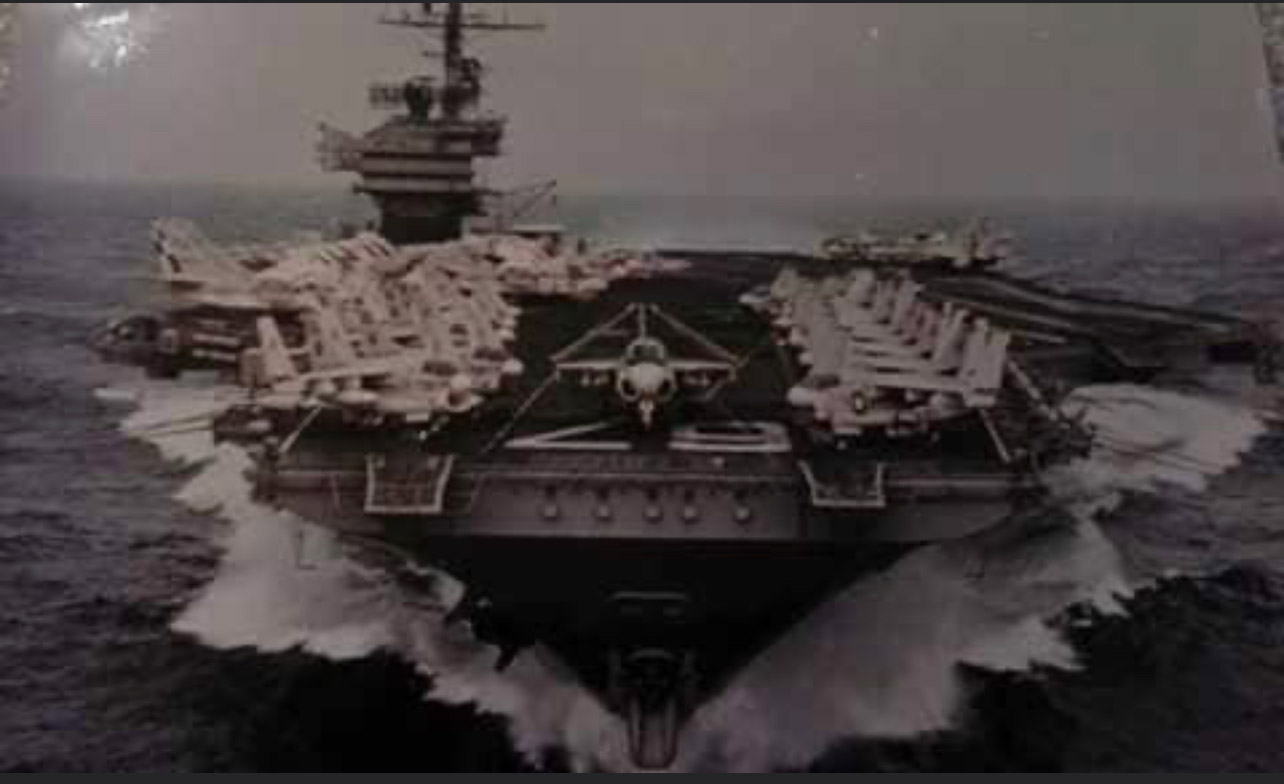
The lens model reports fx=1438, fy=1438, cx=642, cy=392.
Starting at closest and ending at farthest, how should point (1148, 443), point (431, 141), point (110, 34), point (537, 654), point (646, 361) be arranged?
point (646, 361)
point (537, 654)
point (110, 34)
point (1148, 443)
point (431, 141)

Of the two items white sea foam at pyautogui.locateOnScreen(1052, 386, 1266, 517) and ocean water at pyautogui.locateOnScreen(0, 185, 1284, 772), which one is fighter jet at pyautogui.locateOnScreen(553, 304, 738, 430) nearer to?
ocean water at pyautogui.locateOnScreen(0, 185, 1284, 772)

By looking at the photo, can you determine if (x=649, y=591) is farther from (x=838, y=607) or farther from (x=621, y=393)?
(x=838, y=607)

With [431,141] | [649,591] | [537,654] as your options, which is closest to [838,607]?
[649,591]

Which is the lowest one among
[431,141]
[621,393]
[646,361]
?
[621,393]

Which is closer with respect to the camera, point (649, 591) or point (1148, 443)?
point (649, 591)

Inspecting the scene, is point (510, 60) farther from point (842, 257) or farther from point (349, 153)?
point (842, 257)

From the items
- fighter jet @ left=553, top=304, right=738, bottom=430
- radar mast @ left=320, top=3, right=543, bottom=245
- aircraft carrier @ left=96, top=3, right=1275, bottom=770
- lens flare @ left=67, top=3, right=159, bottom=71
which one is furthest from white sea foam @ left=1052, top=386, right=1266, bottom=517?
lens flare @ left=67, top=3, right=159, bottom=71
